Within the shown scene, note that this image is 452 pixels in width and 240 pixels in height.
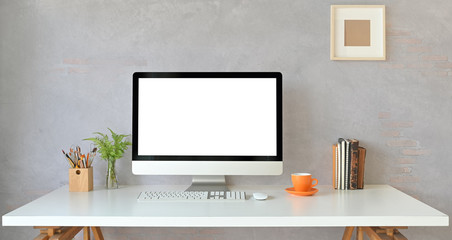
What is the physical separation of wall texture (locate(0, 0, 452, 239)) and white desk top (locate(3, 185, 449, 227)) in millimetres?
444

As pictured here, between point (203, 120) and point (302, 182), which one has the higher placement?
point (203, 120)

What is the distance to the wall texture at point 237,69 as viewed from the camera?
89.8 inches

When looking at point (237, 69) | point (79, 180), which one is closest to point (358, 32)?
point (237, 69)

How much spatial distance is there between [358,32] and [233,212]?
4.31 feet

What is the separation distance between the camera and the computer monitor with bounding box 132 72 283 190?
2041 millimetres

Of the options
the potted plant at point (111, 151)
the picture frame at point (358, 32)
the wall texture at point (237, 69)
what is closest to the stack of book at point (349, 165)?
the wall texture at point (237, 69)

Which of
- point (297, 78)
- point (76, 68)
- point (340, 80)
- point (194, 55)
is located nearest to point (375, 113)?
point (340, 80)

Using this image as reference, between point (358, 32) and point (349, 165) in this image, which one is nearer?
point (349, 165)

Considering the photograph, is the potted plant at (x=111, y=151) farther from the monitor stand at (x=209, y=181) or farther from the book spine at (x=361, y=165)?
the book spine at (x=361, y=165)

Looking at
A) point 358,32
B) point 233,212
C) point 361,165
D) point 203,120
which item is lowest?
point 233,212

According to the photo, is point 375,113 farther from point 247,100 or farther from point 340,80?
point 247,100

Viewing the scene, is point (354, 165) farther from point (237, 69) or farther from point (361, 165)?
point (237, 69)

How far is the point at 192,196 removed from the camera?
1.83 metres

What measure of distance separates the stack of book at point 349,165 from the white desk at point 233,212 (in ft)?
0.61
